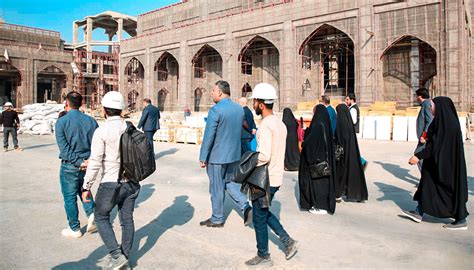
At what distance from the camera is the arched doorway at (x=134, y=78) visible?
40.0 meters

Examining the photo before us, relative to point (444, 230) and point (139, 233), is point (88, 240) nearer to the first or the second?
point (139, 233)

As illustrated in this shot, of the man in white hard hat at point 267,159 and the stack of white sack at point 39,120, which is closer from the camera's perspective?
Answer: the man in white hard hat at point 267,159

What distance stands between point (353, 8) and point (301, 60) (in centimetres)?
492

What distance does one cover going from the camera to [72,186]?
390 cm

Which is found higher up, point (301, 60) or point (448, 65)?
point (301, 60)

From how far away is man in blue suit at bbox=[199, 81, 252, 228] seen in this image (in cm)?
414

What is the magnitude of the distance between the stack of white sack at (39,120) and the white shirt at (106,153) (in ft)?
64.3

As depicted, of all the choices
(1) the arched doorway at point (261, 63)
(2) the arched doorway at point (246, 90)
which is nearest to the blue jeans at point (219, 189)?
(1) the arched doorway at point (261, 63)

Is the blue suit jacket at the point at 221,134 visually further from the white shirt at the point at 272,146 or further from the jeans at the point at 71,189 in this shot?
the jeans at the point at 71,189

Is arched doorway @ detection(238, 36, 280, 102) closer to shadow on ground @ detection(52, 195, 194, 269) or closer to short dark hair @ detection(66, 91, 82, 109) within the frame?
shadow on ground @ detection(52, 195, 194, 269)

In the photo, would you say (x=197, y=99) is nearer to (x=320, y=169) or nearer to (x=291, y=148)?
(x=291, y=148)

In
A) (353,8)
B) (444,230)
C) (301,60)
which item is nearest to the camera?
(444,230)

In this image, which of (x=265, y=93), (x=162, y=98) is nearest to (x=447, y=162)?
(x=265, y=93)

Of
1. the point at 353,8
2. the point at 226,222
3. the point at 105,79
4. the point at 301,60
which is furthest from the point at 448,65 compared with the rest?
the point at 105,79
